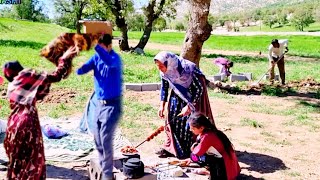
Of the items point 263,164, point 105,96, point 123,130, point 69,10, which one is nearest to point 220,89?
point 123,130

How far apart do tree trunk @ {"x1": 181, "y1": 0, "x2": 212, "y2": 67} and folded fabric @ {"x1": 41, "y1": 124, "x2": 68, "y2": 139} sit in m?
4.73

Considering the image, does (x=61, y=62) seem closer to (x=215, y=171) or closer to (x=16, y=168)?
(x=16, y=168)

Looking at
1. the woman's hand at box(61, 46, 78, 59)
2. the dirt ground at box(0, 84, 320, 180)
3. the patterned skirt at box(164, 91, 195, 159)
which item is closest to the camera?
→ the woman's hand at box(61, 46, 78, 59)

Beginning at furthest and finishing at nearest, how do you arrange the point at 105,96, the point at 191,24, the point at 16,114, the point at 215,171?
the point at 191,24 < the point at 215,171 < the point at 105,96 < the point at 16,114

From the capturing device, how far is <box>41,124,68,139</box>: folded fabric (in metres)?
6.78

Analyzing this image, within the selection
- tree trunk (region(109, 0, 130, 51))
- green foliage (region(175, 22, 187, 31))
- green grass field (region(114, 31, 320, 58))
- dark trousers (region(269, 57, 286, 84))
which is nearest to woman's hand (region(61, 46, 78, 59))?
dark trousers (region(269, 57, 286, 84))

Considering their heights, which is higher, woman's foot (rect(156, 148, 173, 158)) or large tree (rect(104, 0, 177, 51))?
large tree (rect(104, 0, 177, 51))

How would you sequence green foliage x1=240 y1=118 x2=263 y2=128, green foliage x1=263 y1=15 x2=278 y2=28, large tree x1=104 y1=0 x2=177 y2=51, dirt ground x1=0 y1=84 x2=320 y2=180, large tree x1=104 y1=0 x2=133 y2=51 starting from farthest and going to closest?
green foliage x1=263 y1=15 x2=278 y2=28 → large tree x1=104 y1=0 x2=177 y2=51 → large tree x1=104 y1=0 x2=133 y2=51 → green foliage x1=240 y1=118 x2=263 y2=128 → dirt ground x1=0 y1=84 x2=320 y2=180

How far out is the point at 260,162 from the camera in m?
6.14

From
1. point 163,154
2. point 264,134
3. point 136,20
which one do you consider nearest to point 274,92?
point 264,134

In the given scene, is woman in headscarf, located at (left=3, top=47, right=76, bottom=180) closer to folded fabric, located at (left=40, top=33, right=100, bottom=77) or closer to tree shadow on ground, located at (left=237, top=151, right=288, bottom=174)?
folded fabric, located at (left=40, top=33, right=100, bottom=77)

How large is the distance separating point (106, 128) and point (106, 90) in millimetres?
352

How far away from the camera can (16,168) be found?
3.96m

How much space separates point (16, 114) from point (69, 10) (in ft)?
169
